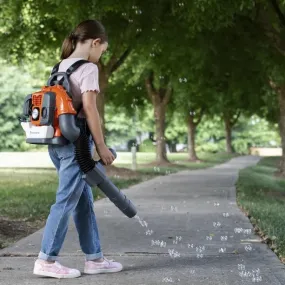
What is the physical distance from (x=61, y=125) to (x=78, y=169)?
1.18 feet

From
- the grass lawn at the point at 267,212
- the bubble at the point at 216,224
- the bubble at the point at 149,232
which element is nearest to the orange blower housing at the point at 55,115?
the grass lawn at the point at 267,212

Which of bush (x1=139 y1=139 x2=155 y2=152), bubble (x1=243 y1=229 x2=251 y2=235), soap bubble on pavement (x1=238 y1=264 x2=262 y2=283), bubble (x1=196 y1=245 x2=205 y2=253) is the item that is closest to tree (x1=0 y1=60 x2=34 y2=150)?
bush (x1=139 y1=139 x2=155 y2=152)

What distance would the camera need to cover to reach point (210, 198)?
11.6m

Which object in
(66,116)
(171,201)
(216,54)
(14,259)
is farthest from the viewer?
(216,54)

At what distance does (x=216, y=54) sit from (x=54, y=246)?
11290mm

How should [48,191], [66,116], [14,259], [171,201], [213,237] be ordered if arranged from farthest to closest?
[48,191]
[171,201]
[213,237]
[14,259]
[66,116]

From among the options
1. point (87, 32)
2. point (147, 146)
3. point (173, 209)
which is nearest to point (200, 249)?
point (87, 32)

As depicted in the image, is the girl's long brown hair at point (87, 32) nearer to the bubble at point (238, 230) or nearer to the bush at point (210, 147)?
the bubble at point (238, 230)

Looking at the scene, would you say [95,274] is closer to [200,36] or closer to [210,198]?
[210,198]

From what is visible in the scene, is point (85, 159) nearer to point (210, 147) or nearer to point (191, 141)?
point (191, 141)

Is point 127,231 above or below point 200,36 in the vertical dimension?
below

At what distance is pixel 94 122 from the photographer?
445 cm

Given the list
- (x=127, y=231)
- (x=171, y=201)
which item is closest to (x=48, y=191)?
(x=171, y=201)

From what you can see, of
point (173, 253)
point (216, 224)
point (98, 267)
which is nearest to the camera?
point (98, 267)
